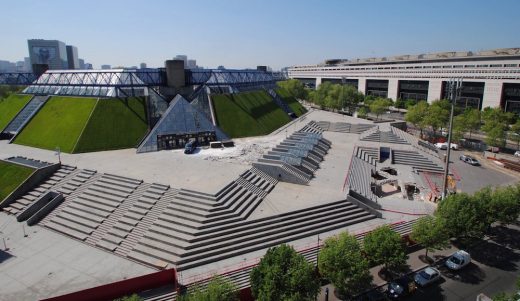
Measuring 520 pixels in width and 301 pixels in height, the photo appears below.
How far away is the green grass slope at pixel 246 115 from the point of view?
1989 inches

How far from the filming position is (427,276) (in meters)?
20.5

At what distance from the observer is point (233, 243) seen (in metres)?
22.6

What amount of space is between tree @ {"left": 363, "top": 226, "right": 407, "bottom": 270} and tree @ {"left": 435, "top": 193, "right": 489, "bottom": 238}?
464 centimetres

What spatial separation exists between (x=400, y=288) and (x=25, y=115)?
55.4 metres

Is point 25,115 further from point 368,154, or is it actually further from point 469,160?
point 469,160

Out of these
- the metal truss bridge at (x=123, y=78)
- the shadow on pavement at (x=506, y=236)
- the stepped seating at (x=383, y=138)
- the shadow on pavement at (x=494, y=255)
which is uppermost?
the metal truss bridge at (x=123, y=78)

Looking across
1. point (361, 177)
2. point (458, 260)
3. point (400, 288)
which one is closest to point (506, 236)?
point (458, 260)

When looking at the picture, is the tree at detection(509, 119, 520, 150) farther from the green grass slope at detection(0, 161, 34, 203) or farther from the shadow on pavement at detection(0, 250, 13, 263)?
the green grass slope at detection(0, 161, 34, 203)

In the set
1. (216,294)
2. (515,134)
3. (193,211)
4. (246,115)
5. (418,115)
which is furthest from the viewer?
(418,115)

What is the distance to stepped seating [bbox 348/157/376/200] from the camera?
31.7 m

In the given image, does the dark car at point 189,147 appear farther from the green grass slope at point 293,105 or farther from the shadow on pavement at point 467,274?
the green grass slope at point 293,105

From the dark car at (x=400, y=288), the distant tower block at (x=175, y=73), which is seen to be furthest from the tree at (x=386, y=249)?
the distant tower block at (x=175, y=73)

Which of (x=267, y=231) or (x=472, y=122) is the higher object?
(x=472, y=122)

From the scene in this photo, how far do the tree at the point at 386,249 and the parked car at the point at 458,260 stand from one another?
4.71m
